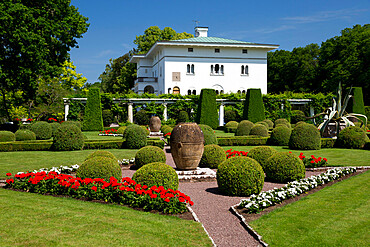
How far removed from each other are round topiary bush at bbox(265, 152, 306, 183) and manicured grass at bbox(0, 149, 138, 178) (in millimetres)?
8357

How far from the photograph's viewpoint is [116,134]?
2958 centimetres

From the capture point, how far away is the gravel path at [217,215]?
6.68m

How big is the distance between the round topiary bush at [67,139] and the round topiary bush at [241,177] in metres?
12.0

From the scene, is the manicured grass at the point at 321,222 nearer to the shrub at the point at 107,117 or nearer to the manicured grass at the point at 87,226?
the manicured grass at the point at 87,226

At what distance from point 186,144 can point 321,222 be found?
5974 mm

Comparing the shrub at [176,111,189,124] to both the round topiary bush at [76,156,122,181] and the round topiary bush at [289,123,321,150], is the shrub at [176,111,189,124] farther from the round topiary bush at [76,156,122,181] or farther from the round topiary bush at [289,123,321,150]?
the round topiary bush at [76,156,122,181]

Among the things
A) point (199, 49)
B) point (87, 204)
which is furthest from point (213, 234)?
point (199, 49)

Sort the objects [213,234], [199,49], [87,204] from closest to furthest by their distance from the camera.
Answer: [213,234]
[87,204]
[199,49]

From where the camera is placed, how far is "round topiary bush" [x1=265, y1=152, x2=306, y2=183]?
11516mm

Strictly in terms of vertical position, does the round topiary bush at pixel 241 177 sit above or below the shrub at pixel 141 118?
below

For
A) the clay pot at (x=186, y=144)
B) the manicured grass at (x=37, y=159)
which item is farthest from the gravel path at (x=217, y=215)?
the manicured grass at (x=37, y=159)

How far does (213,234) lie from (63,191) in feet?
15.2

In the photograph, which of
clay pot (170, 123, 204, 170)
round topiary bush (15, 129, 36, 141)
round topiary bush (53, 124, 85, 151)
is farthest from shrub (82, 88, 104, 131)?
clay pot (170, 123, 204, 170)

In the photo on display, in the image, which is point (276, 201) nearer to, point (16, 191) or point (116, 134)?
point (16, 191)
